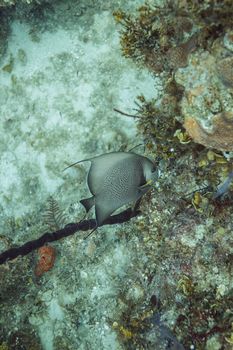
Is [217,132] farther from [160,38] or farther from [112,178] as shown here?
[160,38]

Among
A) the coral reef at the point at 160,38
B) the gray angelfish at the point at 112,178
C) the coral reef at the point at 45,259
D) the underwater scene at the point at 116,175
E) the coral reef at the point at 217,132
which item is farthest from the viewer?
the coral reef at the point at 45,259

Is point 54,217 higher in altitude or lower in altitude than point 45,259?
higher

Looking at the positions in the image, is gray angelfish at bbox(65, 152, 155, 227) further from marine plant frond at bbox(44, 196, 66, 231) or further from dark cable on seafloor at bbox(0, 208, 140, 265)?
marine plant frond at bbox(44, 196, 66, 231)

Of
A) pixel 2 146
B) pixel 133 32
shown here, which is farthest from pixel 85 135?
pixel 133 32

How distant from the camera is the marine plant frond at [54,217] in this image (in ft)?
18.7

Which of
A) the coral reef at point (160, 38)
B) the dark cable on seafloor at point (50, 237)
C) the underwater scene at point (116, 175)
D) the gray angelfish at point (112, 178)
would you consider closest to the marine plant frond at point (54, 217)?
the underwater scene at point (116, 175)

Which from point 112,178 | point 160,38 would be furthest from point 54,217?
point 160,38

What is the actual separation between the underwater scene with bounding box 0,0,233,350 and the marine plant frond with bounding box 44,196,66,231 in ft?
0.07

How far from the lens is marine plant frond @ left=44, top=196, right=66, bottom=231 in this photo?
5688mm

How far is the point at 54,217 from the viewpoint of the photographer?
224 inches

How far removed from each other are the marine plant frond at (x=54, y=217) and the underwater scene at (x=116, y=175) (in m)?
0.02

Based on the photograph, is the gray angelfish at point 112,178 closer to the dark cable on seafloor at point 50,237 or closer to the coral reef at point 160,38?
the dark cable on seafloor at point 50,237

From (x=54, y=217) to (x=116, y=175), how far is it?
1.73 metres

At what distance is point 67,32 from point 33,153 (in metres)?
1.89
